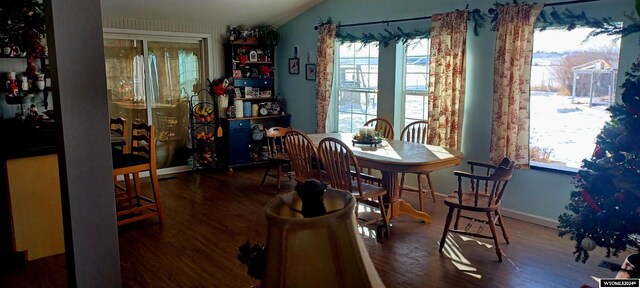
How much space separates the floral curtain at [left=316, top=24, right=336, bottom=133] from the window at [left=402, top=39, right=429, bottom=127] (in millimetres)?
1090

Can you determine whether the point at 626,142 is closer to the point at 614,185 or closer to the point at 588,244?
the point at 614,185

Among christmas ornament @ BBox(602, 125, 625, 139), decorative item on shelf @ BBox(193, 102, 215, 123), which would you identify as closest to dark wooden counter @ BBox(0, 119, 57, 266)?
decorative item on shelf @ BBox(193, 102, 215, 123)

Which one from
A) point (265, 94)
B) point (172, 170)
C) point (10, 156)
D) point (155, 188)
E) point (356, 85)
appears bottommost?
point (172, 170)

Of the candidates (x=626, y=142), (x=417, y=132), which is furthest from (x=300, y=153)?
(x=626, y=142)

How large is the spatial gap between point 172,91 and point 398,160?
12.3ft

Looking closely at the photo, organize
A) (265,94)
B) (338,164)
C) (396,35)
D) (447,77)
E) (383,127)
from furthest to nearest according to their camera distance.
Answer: (265,94) < (383,127) < (396,35) < (447,77) < (338,164)

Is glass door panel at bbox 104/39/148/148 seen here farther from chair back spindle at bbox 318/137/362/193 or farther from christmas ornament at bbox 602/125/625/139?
christmas ornament at bbox 602/125/625/139

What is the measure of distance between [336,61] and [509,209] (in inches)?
116

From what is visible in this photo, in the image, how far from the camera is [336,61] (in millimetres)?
6309

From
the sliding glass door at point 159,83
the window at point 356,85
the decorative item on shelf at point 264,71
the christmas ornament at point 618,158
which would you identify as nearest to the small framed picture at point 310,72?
the window at point 356,85

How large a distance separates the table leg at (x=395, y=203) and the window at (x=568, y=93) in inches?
44.3

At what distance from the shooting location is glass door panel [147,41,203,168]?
6180mm

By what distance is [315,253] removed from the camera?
0.71 metres

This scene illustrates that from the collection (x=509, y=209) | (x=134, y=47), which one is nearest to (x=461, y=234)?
(x=509, y=209)
